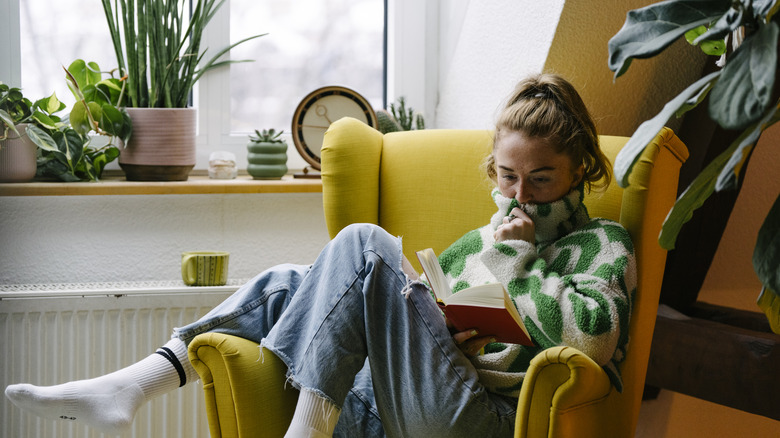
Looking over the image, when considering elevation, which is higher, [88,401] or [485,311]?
[485,311]

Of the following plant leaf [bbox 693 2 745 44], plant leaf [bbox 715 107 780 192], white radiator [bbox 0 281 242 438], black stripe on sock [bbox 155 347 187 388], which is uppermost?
plant leaf [bbox 693 2 745 44]

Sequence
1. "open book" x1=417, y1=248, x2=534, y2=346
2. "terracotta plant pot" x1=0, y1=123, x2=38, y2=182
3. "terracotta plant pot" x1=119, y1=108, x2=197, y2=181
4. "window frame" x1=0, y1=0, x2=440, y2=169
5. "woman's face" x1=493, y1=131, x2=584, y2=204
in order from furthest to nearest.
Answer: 1. "window frame" x1=0, y1=0, x2=440, y2=169
2. "terracotta plant pot" x1=119, y1=108, x2=197, y2=181
3. "terracotta plant pot" x1=0, y1=123, x2=38, y2=182
4. "woman's face" x1=493, y1=131, x2=584, y2=204
5. "open book" x1=417, y1=248, x2=534, y2=346

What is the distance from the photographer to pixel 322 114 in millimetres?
2164

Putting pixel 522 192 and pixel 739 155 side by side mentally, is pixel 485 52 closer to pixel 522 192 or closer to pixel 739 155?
pixel 522 192

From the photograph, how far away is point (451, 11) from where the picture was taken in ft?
7.66

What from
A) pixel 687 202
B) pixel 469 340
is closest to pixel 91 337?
pixel 469 340

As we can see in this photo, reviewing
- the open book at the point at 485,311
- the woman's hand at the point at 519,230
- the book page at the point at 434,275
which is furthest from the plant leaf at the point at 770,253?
the woman's hand at the point at 519,230

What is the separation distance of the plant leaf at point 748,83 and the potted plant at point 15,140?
5.76ft

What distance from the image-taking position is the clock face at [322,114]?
2152 millimetres

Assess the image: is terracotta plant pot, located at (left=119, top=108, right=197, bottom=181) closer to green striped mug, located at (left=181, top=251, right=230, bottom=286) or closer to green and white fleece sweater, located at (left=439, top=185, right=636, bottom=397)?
green striped mug, located at (left=181, top=251, right=230, bottom=286)

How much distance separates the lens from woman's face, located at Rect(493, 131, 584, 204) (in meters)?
1.32

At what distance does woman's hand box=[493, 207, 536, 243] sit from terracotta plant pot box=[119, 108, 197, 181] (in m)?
1.09

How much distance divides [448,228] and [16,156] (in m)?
1.18

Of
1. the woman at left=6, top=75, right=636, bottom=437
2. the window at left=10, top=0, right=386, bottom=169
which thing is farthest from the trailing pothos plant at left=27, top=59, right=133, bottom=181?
the woman at left=6, top=75, right=636, bottom=437
